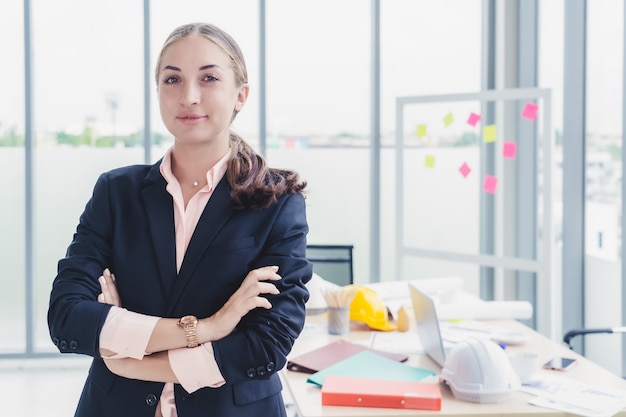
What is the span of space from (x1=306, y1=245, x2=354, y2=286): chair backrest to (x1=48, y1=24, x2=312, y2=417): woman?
2.19 metres

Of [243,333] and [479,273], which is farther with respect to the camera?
[479,273]

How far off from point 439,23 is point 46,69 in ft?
9.08

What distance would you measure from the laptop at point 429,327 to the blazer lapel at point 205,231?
3.17 ft

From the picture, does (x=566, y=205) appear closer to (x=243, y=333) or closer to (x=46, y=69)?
(x=243, y=333)

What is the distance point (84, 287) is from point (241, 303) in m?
0.34

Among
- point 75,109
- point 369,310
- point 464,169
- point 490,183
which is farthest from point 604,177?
point 75,109

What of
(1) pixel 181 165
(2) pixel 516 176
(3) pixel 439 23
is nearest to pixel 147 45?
(3) pixel 439 23

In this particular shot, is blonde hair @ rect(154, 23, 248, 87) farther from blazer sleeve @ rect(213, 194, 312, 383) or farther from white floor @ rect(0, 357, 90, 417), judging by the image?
white floor @ rect(0, 357, 90, 417)

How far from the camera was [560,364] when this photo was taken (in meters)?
2.24

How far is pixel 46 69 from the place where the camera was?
15.4 ft

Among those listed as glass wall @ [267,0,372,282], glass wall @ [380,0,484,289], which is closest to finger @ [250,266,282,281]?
glass wall @ [267,0,372,282]

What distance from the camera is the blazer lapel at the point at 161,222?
4.38 ft

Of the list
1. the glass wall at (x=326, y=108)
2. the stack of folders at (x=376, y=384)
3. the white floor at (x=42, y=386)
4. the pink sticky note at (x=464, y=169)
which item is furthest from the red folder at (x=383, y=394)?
the glass wall at (x=326, y=108)

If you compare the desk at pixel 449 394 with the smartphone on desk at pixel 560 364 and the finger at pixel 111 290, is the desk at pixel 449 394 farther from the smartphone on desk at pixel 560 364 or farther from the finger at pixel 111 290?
the finger at pixel 111 290
